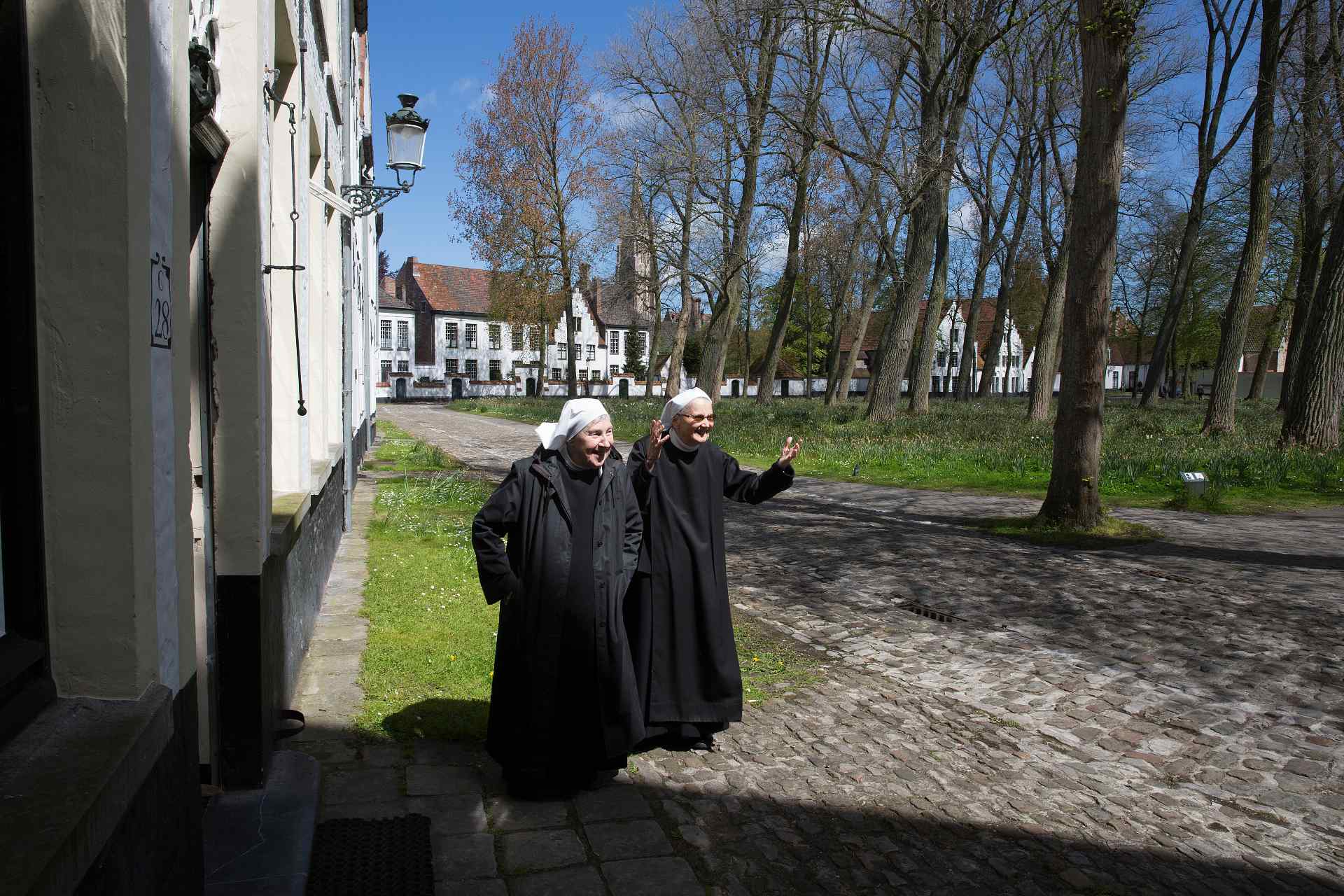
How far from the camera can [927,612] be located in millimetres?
7289

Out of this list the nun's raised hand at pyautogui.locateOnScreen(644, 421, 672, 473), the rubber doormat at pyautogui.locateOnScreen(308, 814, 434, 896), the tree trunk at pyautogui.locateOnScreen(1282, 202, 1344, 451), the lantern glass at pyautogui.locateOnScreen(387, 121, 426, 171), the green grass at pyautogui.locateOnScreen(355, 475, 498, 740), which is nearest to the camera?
the rubber doormat at pyautogui.locateOnScreen(308, 814, 434, 896)

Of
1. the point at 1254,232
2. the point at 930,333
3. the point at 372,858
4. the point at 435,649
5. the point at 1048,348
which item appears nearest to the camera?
the point at 372,858

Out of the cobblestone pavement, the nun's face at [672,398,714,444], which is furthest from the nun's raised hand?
the cobblestone pavement

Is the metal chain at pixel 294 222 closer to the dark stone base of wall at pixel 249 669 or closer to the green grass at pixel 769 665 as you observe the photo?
the dark stone base of wall at pixel 249 669

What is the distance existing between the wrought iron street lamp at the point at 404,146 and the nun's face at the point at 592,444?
7695 millimetres

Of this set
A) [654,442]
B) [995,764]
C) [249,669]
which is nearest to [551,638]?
[654,442]

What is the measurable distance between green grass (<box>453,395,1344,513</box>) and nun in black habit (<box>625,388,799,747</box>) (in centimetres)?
984

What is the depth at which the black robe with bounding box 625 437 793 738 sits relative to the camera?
452 centimetres

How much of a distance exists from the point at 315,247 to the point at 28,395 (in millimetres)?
6420

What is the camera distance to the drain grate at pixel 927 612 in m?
7.10

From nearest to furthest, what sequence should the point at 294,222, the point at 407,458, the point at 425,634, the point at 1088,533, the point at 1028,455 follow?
the point at 294,222
the point at 425,634
the point at 1088,533
the point at 1028,455
the point at 407,458

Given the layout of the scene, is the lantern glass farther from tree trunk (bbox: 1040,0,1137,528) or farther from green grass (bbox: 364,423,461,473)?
tree trunk (bbox: 1040,0,1137,528)

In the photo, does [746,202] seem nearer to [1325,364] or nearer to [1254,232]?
[1254,232]

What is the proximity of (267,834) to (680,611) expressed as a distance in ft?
6.40
